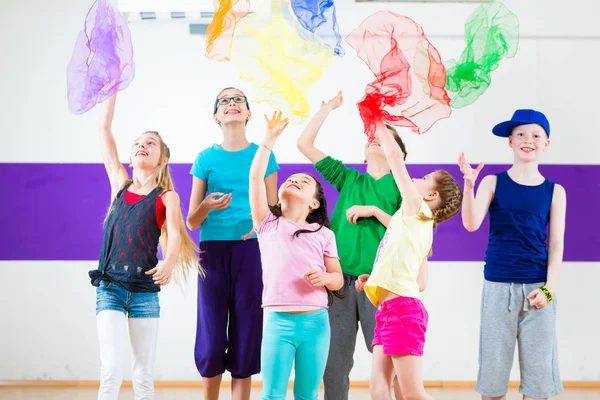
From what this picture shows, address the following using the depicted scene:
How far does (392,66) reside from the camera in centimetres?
237

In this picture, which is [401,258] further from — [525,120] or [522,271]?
[525,120]

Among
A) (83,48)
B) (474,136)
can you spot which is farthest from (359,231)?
(474,136)

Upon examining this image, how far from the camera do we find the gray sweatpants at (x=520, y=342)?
2.72 m

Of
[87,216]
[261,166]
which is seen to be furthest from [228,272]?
[87,216]

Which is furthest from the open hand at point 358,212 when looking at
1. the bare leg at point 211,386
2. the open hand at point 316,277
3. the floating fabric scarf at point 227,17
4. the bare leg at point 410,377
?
the bare leg at point 211,386

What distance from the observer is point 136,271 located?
2.57m

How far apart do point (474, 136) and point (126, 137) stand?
210 centimetres

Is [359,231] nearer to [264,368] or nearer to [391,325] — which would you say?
[391,325]

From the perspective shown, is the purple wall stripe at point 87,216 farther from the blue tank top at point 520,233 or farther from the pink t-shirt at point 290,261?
the pink t-shirt at point 290,261

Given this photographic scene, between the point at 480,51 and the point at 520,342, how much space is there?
4.02ft

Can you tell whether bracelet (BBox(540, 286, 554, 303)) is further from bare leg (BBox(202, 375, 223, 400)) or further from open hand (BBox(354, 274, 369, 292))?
bare leg (BBox(202, 375, 223, 400))

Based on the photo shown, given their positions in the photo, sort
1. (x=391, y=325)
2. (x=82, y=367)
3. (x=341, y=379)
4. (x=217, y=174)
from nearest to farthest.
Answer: (x=391, y=325) → (x=341, y=379) → (x=217, y=174) → (x=82, y=367)

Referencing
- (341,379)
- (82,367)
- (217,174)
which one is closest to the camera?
(341,379)

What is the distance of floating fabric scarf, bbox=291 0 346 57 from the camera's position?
2.50 metres
